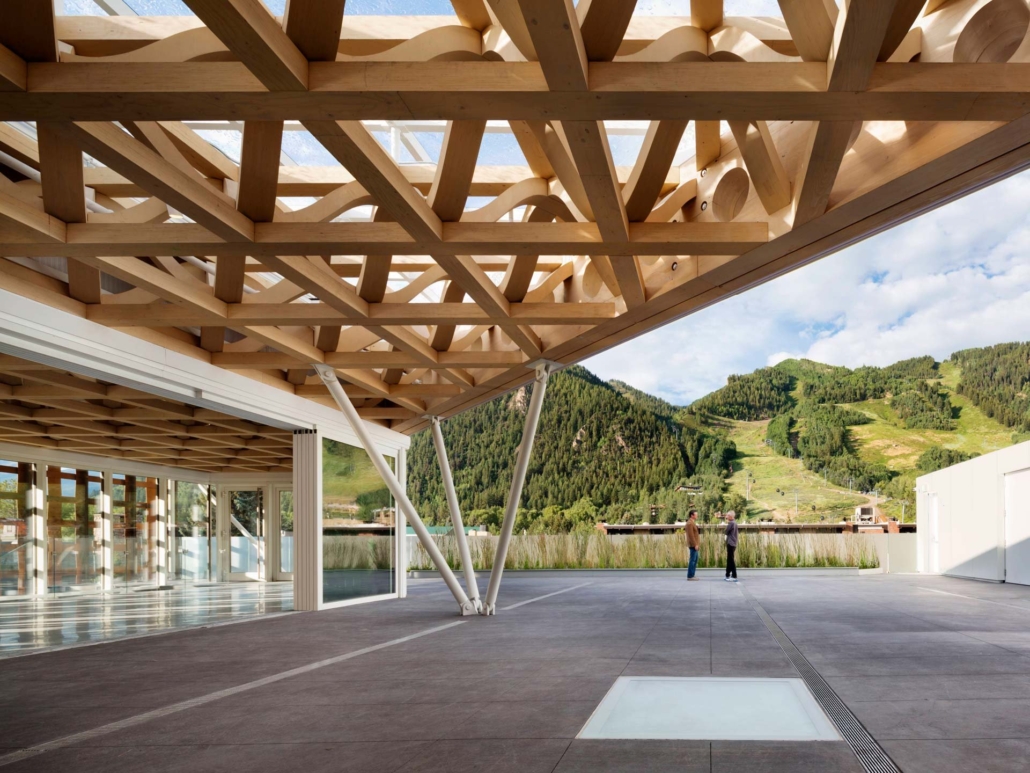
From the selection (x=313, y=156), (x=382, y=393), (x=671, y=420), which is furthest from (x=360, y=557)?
(x=671, y=420)

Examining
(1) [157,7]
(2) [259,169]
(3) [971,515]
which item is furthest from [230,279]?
(3) [971,515]

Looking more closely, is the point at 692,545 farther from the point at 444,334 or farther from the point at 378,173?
the point at 378,173

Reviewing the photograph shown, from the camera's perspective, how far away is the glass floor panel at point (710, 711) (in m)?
4.82

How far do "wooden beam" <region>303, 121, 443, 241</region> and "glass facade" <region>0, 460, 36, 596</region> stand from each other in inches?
642

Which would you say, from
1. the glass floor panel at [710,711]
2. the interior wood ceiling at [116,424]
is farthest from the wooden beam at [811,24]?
the interior wood ceiling at [116,424]

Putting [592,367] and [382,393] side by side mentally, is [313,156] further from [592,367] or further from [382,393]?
[592,367]

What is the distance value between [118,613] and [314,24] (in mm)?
12842

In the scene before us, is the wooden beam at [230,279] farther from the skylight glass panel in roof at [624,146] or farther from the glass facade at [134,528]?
the glass facade at [134,528]

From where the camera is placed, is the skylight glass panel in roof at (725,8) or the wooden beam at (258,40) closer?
the wooden beam at (258,40)

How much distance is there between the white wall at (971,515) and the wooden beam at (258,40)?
54.8 feet

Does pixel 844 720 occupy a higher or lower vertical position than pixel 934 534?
higher

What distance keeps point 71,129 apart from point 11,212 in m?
1.68

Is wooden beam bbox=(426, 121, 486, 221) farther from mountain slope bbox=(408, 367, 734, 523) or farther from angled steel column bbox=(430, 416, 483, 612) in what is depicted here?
mountain slope bbox=(408, 367, 734, 523)

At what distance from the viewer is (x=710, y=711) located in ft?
17.7
